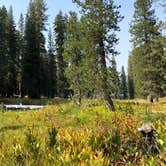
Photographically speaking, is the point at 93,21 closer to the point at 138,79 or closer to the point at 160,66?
the point at 160,66

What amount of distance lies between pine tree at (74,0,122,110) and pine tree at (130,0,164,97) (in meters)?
26.0

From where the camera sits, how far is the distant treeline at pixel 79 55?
81.2ft

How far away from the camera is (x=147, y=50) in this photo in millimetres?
52719

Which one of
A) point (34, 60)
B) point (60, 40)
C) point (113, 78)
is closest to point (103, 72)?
point (113, 78)

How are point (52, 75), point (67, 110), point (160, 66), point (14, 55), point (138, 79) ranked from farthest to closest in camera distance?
point (52, 75) < point (14, 55) < point (138, 79) < point (160, 66) < point (67, 110)

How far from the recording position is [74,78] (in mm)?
39094

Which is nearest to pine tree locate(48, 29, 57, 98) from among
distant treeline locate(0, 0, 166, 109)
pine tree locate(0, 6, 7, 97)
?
distant treeline locate(0, 0, 166, 109)

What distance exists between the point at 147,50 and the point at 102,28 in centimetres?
2925

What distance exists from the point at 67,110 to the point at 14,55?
3932 cm

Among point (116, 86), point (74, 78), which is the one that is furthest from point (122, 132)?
point (74, 78)

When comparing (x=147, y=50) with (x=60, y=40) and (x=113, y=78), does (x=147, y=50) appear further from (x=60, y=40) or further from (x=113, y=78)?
(x=113, y=78)

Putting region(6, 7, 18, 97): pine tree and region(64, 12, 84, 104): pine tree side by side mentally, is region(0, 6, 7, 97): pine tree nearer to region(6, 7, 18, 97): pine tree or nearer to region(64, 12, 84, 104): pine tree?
region(6, 7, 18, 97): pine tree

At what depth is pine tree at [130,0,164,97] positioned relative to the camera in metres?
51.0

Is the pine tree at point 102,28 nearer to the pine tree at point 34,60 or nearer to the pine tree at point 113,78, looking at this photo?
the pine tree at point 113,78
